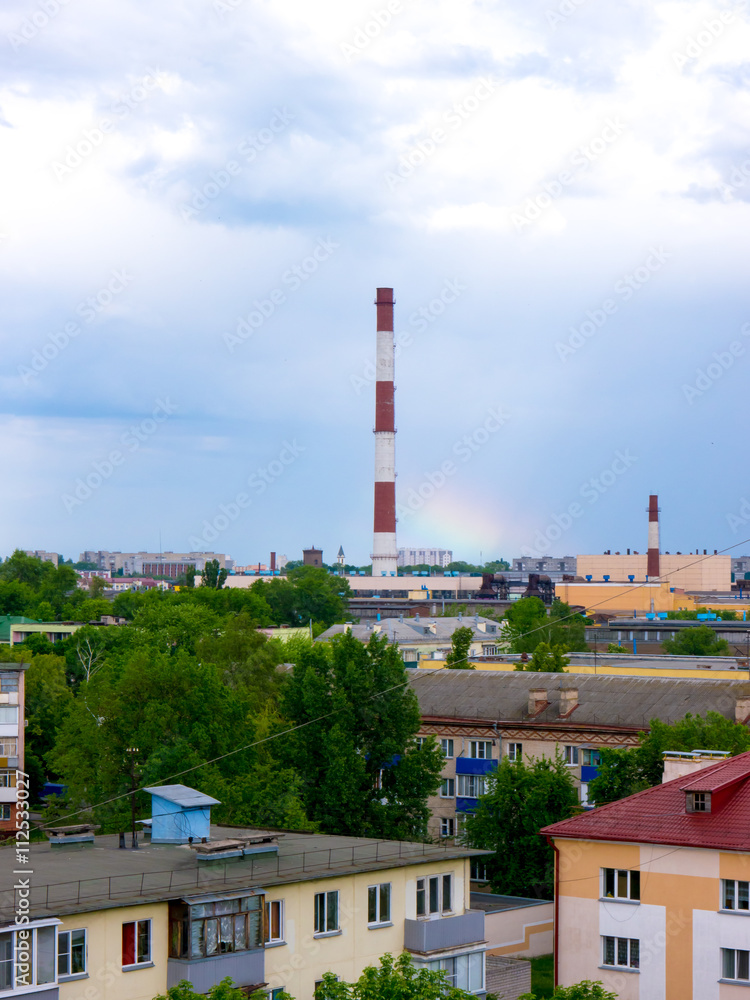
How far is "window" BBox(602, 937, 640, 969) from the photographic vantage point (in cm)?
2284

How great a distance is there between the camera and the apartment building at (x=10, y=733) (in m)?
44.3

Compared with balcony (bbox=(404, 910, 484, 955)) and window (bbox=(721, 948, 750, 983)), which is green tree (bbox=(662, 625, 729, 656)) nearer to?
window (bbox=(721, 948, 750, 983))

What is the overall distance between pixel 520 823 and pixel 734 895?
11.1 m

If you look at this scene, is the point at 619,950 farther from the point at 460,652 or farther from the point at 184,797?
the point at 460,652

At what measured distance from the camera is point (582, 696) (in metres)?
43.5

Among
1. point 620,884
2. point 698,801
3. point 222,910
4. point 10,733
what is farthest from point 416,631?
point 222,910

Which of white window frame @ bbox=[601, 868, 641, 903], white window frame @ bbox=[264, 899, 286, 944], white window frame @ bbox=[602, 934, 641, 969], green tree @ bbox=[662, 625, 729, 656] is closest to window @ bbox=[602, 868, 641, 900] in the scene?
white window frame @ bbox=[601, 868, 641, 903]

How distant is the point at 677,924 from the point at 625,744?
17.9m

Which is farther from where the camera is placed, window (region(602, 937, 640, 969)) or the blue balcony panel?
the blue balcony panel

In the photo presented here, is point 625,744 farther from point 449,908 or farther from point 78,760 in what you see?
point 449,908

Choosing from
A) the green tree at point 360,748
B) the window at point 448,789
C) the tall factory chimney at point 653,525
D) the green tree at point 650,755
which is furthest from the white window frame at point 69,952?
the tall factory chimney at point 653,525

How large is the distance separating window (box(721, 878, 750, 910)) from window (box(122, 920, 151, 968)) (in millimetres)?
9858

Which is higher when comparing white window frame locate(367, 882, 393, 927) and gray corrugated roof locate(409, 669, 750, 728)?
gray corrugated roof locate(409, 669, 750, 728)

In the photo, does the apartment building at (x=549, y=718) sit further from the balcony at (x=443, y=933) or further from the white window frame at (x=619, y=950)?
the balcony at (x=443, y=933)
